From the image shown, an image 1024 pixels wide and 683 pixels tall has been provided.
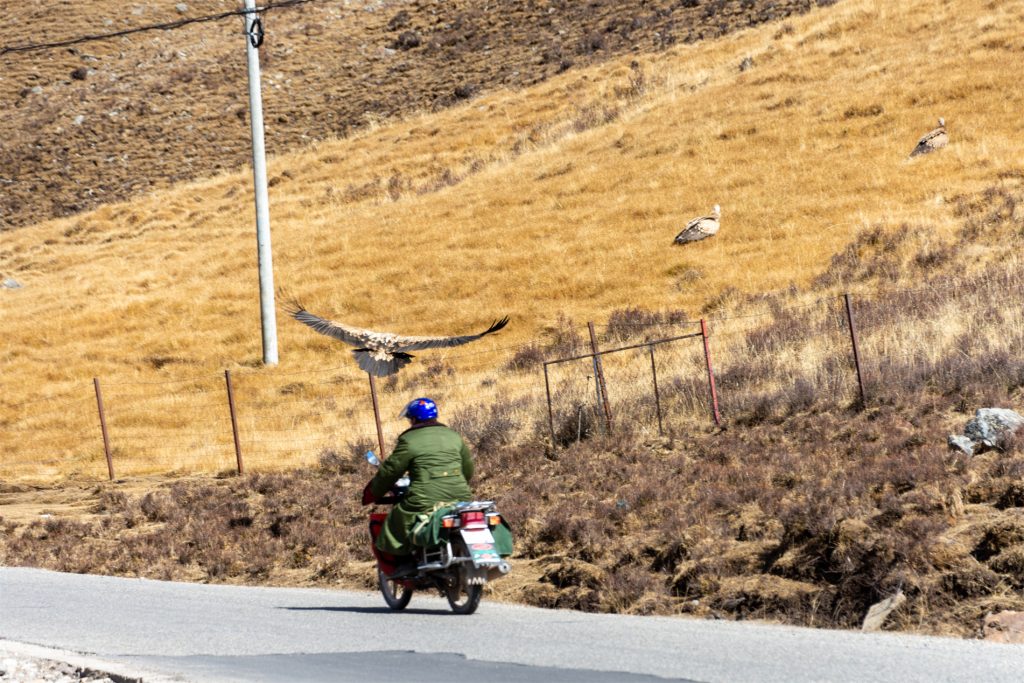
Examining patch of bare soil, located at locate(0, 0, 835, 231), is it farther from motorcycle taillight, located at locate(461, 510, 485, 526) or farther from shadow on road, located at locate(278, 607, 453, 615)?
motorcycle taillight, located at locate(461, 510, 485, 526)

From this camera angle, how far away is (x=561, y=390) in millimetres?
21828

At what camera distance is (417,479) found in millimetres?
9555

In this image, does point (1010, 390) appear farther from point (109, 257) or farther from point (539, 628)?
point (109, 257)

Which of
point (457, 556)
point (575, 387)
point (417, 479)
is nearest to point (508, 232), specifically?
point (575, 387)

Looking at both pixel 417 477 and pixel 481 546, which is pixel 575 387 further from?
pixel 481 546

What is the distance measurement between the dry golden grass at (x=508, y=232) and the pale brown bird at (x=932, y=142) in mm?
431

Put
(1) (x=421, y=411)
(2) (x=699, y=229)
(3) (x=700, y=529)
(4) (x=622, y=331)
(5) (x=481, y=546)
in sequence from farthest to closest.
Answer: (2) (x=699, y=229) → (4) (x=622, y=331) → (3) (x=700, y=529) → (1) (x=421, y=411) → (5) (x=481, y=546)

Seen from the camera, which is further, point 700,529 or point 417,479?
point 700,529

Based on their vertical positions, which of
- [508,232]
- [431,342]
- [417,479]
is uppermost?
[508,232]

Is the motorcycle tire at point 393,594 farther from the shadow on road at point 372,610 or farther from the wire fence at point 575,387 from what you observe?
the wire fence at point 575,387

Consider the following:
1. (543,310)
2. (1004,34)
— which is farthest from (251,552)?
(1004,34)

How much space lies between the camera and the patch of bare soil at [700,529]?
9094 mm

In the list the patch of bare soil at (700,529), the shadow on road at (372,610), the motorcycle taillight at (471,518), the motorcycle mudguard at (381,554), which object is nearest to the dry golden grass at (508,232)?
the patch of bare soil at (700,529)

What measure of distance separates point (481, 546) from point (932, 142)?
2910 centimetres
